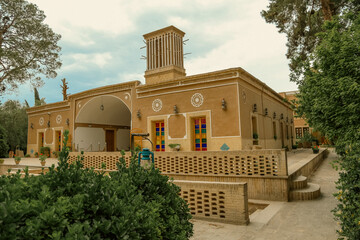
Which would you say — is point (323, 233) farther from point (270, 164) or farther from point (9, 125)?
point (9, 125)

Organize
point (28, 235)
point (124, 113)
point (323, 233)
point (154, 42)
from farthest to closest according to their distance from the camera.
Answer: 1. point (124, 113)
2. point (154, 42)
3. point (323, 233)
4. point (28, 235)

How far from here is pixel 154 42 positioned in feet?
71.3

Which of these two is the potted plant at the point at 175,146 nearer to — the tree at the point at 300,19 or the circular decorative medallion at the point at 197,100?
the circular decorative medallion at the point at 197,100

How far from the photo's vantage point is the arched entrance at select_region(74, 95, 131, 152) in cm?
2089

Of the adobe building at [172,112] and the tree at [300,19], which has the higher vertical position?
the tree at [300,19]

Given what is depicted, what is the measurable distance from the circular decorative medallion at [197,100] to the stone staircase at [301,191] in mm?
7936

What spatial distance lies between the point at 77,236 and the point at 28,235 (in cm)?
25

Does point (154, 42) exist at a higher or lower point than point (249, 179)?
higher

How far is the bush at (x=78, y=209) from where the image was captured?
54.9 inches

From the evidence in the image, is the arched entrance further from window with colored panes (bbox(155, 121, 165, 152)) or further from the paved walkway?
the paved walkway

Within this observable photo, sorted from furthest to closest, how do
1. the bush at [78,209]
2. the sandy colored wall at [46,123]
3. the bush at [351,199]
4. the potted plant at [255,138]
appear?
the sandy colored wall at [46,123] < the potted plant at [255,138] < the bush at [351,199] < the bush at [78,209]

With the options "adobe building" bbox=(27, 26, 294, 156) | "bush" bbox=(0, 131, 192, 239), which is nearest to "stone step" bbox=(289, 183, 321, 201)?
"bush" bbox=(0, 131, 192, 239)

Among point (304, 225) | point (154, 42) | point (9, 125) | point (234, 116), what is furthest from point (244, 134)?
point (9, 125)

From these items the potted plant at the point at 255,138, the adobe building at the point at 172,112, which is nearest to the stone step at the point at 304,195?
the adobe building at the point at 172,112
